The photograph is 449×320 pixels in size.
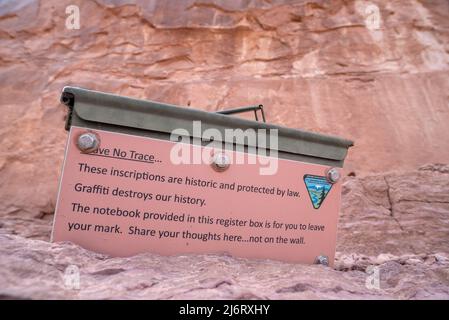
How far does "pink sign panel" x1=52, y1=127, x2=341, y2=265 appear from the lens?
1729mm

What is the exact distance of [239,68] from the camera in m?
5.77

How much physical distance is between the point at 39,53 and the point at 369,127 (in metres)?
5.06

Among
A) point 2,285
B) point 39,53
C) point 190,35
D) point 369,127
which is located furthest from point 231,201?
point 39,53

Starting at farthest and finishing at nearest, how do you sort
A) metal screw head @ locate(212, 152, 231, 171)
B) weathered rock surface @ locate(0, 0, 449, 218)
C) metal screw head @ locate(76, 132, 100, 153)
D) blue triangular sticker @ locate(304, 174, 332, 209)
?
weathered rock surface @ locate(0, 0, 449, 218) < blue triangular sticker @ locate(304, 174, 332, 209) < metal screw head @ locate(212, 152, 231, 171) < metal screw head @ locate(76, 132, 100, 153)

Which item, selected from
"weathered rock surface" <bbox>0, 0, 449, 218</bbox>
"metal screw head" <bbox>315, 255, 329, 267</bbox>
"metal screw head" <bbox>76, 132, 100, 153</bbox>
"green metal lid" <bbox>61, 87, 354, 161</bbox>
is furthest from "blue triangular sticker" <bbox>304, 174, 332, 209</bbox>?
"weathered rock surface" <bbox>0, 0, 449, 218</bbox>

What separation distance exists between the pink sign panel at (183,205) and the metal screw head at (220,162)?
27 millimetres

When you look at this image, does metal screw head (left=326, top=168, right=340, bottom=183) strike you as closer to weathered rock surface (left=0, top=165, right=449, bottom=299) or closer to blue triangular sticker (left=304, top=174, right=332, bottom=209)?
blue triangular sticker (left=304, top=174, right=332, bottom=209)

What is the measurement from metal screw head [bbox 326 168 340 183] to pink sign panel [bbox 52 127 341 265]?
25 mm

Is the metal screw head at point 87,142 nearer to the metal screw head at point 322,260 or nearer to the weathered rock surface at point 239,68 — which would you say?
the metal screw head at point 322,260

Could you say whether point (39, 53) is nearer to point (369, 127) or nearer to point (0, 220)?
point (0, 220)

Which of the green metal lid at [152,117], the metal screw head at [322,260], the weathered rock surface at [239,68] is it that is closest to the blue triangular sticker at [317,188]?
the green metal lid at [152,117]

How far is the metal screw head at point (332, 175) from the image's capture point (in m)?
2.20
